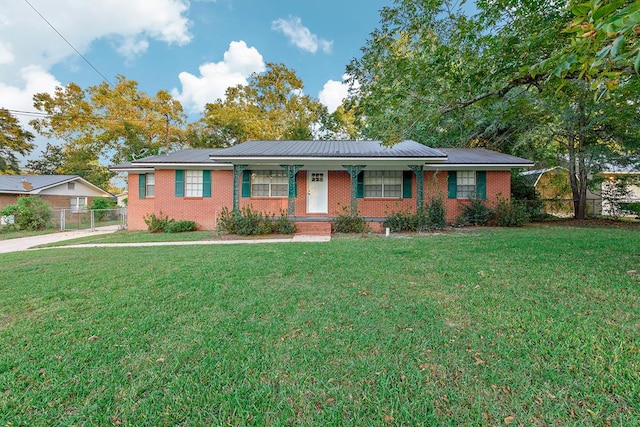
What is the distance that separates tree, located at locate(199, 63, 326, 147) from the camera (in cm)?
2439

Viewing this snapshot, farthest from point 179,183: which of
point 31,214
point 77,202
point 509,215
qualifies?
point 77,202

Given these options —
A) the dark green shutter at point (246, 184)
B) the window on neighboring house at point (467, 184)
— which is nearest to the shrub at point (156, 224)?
the dark green shutter at point (246, 184)

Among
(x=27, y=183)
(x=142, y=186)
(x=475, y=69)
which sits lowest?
(x=142, y=186)

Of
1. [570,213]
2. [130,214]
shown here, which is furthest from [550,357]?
[570,213]

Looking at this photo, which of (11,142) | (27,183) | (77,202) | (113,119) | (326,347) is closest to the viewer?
(326,347)

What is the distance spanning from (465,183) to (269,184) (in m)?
8.99

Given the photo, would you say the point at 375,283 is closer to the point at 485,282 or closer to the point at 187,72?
the point at 485,282

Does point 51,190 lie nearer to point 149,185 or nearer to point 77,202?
point 77,202

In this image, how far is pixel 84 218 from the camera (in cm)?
1728

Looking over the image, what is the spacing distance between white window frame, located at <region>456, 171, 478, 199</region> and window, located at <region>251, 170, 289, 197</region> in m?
7.83

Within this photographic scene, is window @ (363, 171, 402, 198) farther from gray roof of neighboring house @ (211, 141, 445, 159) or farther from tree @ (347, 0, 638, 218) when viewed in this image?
tree @ (347, 0, 638, 218)

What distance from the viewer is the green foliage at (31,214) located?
1366 cm

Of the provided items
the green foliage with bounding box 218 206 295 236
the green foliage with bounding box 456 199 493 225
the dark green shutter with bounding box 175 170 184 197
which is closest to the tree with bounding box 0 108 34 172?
the dark green shutter with bounding box 175 170 184 197

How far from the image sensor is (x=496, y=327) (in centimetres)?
278
